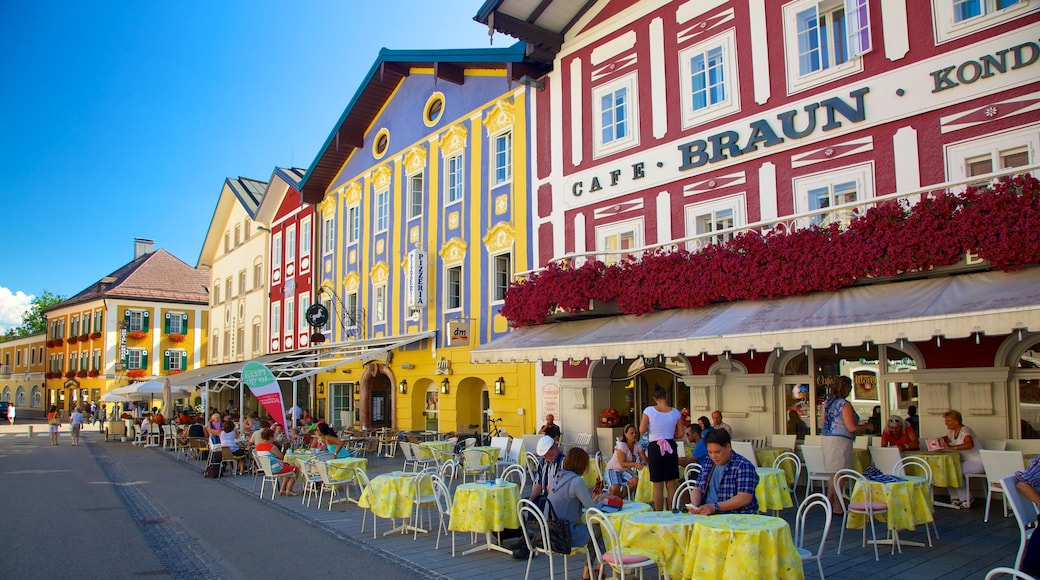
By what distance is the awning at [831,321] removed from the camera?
25.4 ft

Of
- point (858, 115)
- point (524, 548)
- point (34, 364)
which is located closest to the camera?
point (524, 548)

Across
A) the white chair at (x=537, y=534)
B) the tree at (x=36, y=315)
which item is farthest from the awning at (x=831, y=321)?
the tree at (x=36, y=315)

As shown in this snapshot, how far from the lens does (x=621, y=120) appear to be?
1536 cm

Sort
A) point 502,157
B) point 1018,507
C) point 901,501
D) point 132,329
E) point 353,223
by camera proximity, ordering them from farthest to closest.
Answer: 1. point 132,329
2. point 353,223
3. point 502,157
4. point 901,501
5. point 1018,507

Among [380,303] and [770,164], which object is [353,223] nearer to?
[380,303]

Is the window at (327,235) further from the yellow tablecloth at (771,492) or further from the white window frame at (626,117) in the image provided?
the yellow tablecloth at (771,492)

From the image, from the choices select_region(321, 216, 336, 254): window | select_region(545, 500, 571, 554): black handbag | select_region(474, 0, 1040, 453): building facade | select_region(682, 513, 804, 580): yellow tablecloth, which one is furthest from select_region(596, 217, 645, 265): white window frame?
select_region(321, 216, 336, 254): window

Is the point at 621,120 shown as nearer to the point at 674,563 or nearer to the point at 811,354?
the point at 811,354

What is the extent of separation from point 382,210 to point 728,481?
64.9ft

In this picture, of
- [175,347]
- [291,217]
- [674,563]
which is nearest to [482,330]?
[674,563]

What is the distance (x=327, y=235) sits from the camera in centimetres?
2848

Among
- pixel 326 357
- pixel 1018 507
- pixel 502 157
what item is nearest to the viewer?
pixel 1018 507

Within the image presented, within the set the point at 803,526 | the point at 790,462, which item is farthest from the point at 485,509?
the point at 790,462

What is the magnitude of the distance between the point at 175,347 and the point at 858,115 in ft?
163
